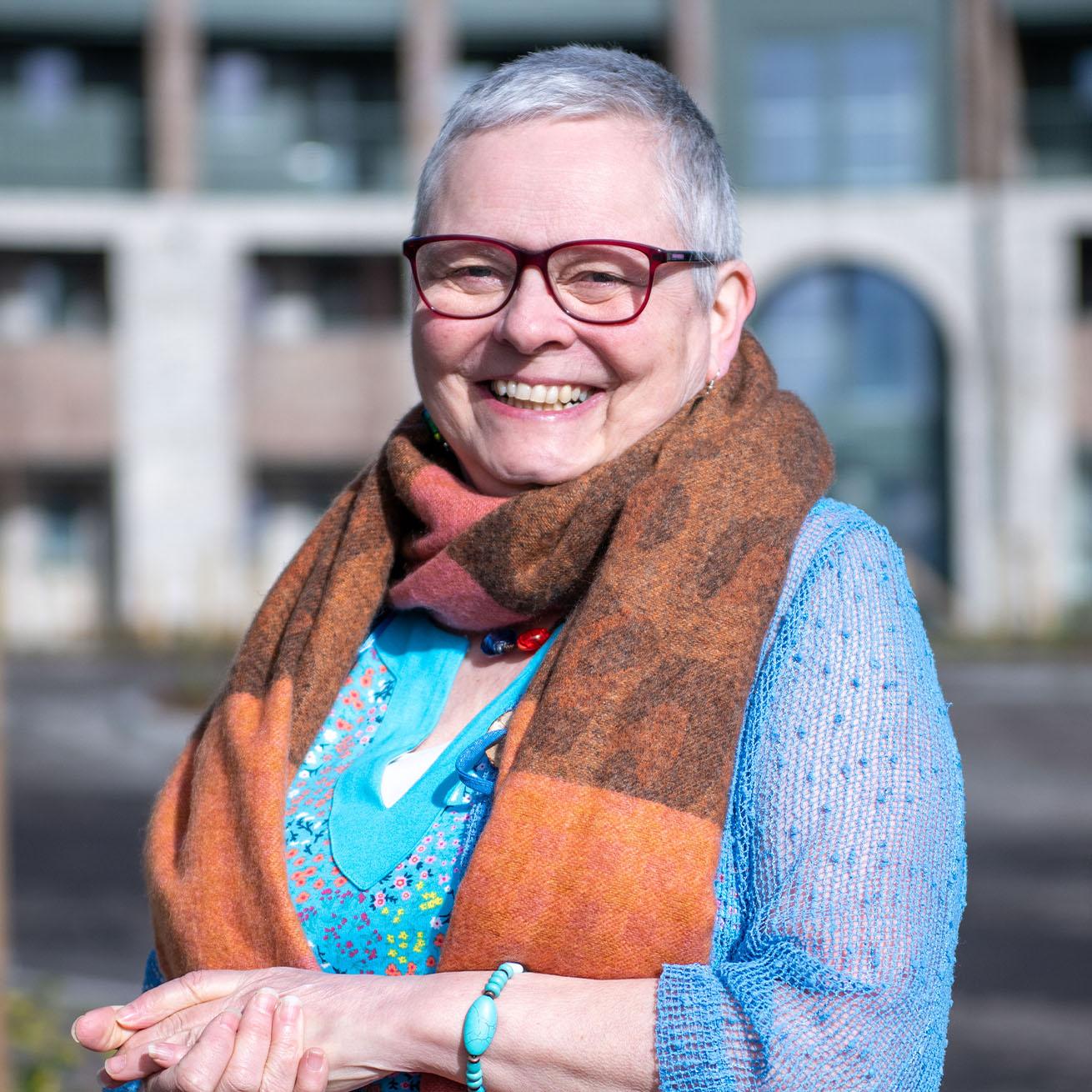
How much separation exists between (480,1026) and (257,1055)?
30 cm

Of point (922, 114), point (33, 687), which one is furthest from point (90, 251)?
point (922, 114)

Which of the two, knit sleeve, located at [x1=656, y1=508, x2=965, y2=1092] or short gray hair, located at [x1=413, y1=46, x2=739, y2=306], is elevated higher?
short gray hair, located at [x1=413, y1=46, x2=739, y2=306]

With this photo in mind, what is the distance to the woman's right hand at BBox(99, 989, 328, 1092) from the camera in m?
1.88

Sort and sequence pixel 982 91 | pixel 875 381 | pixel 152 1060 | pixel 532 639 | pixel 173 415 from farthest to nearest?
1. pixel 173 415
2. pixel 875 381
3. pixel 982 91
4. pixel 532 639
5. pixel 152 1060

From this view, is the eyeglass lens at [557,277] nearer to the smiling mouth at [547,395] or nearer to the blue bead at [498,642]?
the smiling mouth at [547,395]

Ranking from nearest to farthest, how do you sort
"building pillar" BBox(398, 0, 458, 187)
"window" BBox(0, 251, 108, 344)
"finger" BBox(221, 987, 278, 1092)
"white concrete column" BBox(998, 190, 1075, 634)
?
1. "finger" BBox(221, 987, 278, 1092)
2. "white concrete column" BBox(998, 190, 1075, 634)
3. "building pillar" BBox(398, 0, 458, 187)
4. "window" BBox(0, 251, 108, 344)

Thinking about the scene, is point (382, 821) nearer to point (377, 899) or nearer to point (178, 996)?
point (377, 899)

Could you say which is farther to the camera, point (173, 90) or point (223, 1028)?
point (173, 90)

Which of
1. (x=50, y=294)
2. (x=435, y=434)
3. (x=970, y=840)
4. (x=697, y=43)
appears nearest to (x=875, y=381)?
(x=697, y=43)

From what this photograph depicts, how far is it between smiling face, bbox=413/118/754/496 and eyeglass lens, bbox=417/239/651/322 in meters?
0.02

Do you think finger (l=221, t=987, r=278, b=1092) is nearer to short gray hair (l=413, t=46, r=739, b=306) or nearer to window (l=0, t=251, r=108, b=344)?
short gray hair (l=413, t=46, r=739, b=306)

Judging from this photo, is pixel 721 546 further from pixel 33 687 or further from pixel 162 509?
pixel 162 509

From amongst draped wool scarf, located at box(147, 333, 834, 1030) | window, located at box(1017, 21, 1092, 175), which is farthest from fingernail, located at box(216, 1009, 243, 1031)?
window, located at box(1017, 21, 1092, 175)

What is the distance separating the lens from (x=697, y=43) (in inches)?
982
